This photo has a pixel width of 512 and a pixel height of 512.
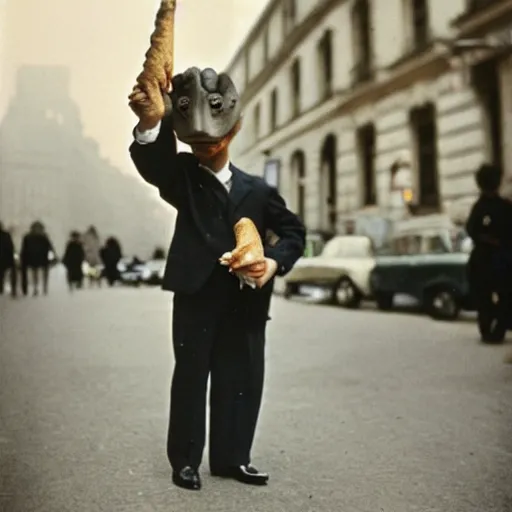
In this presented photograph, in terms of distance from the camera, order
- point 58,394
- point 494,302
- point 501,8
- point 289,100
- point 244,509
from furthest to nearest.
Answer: point 289,100
point 494,302
point 501,8
point 58,394
point 244,509

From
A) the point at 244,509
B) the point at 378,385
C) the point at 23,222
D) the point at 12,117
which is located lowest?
the point at 244,509

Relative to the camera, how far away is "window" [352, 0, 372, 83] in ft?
4.94

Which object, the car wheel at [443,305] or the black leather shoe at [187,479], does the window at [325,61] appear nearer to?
the car wheel at [443,305]

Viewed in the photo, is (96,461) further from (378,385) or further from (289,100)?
(289,100)

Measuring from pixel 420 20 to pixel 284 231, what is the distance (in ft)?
2.19

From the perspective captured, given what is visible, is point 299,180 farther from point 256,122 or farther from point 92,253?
point 92,253

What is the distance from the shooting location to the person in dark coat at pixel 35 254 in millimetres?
1262

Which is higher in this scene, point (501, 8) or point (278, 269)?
point (501, 8)

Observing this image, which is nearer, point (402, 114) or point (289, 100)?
point (402, 114)

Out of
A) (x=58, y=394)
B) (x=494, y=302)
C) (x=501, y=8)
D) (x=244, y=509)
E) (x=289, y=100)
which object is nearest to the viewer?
(x=244, y=509)

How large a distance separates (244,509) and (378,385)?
510 millimetres

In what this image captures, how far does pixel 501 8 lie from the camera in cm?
138

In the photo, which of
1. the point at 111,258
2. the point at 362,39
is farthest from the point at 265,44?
the point at 111,258

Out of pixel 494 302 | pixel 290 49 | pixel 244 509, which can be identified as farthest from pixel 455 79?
pixel 244 509
